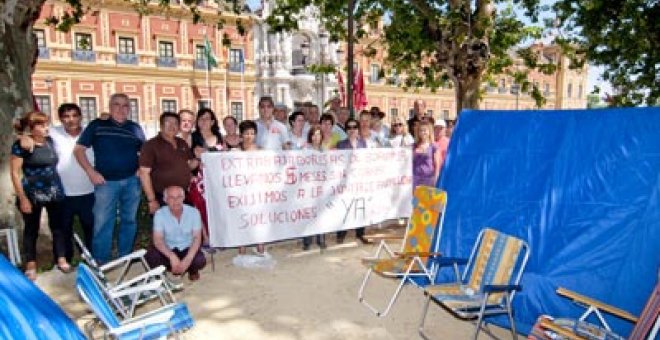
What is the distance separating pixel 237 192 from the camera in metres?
5.94

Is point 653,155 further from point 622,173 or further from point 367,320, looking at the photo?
point 367,320

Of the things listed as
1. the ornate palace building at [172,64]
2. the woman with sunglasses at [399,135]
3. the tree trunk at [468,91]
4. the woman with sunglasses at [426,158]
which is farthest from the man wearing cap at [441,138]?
the ornate palace building at [172,64]

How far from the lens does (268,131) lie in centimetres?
661

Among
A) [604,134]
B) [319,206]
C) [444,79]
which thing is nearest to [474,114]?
[604,134]

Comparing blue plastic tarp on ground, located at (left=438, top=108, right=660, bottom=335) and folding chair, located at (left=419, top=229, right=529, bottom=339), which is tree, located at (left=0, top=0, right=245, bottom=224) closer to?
folding chair, located at (left=419, top=229, right=529, bottom=339)

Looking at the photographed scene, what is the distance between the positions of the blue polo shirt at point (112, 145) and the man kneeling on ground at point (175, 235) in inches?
26.2

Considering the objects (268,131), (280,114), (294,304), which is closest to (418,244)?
(294,304)

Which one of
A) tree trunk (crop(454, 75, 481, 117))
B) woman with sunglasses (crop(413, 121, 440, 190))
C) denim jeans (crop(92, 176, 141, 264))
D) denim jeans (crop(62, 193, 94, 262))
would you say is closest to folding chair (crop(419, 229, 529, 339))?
woman with sunglasses (crop(413, 121, 440, 190))

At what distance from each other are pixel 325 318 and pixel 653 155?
314cm

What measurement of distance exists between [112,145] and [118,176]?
1.18ft

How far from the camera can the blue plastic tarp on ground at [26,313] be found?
233 cm

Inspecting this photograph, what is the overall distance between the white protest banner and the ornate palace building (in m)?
25.2

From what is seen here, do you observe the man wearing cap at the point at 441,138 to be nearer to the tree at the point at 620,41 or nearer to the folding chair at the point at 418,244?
the folding chair at the point at 418,244

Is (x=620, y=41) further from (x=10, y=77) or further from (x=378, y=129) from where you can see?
(x=10, y=77)
